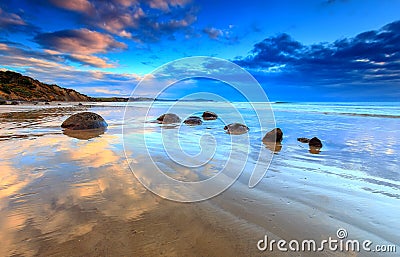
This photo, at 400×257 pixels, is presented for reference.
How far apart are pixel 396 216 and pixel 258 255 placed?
201cm

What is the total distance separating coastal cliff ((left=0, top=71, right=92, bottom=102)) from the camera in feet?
157

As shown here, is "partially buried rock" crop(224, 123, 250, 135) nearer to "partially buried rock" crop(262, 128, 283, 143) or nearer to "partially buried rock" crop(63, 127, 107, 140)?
"partially buried rock" crop(262, 128, 283, 143)

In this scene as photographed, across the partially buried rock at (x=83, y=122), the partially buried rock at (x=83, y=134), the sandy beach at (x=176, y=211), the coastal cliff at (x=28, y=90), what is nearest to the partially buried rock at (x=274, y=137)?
the sandy beach at (x=176, y=211)

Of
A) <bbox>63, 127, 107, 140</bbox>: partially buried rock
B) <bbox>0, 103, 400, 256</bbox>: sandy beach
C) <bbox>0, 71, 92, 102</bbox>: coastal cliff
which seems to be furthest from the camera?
<bbox>0, 71, 92, 102</bbox>: coastal cliff

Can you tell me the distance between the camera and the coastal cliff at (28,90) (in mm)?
48003

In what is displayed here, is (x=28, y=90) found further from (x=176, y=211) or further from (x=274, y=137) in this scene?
(x=176, y=211)

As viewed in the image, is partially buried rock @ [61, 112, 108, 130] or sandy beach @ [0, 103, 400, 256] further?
partially buried rock @ [61, 112, 108, 130]

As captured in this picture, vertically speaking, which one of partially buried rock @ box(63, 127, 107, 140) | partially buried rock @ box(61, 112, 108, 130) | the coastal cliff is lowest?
partially buried rock @ box(63, 127, 107, 140)

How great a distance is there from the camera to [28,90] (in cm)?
5450

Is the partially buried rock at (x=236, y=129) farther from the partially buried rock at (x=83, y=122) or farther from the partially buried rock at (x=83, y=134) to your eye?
the partially buried rock at (x=83, y=122)

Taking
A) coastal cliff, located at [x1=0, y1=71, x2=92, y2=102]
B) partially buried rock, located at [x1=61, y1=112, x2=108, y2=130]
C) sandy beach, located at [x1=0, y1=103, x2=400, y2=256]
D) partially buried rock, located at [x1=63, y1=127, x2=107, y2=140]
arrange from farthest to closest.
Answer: coastal cliff, located at [x1=0, y1=71, x2=92, y2=102] → partially buried rock, located at [x1=61, y1=112, x2=108, y2=130] → partially buried rock, located at [x1=63, y1=127, x2=107, y2=140] → sandy beach, located at [x1=0, y1=103, x2=400, y2=256]

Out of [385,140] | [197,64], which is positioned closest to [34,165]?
[197,64]

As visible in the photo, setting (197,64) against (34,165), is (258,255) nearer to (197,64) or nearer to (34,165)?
(197,64)

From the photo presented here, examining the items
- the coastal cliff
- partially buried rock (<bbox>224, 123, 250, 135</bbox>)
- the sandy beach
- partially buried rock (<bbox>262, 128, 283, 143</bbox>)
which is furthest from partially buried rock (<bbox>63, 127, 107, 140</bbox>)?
the coastal cliff
